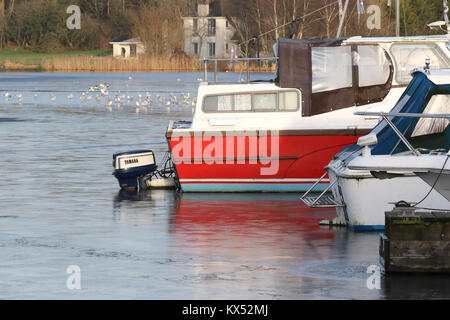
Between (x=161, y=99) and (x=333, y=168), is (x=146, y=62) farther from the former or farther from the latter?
(x=333, y=168)

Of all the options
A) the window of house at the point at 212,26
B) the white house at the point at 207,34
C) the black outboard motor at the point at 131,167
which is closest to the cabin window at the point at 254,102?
the black outboard motor at the point at 131,167

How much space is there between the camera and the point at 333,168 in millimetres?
16922

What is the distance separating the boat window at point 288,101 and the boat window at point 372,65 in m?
1.22

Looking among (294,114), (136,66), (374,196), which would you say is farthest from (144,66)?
(374,196)

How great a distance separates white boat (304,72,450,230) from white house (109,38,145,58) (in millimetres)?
136050

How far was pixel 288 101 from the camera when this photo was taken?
69.9 feet

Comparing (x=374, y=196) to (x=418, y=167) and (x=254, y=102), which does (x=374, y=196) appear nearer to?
(x=418, y=167)

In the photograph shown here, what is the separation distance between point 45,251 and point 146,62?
9567 centimetres

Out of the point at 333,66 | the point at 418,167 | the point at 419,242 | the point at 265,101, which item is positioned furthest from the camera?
the point at 333,66

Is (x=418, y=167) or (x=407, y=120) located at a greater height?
(x=407, y=120)

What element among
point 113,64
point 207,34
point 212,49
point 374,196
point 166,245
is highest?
point 207,34

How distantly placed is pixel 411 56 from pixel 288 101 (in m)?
2.29

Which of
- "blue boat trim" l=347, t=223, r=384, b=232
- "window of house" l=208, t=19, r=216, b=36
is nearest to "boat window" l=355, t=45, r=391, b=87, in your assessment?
"blue boat trim" l=347, t=223, r=384, b=232

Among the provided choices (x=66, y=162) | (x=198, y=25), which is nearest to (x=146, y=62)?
(x=198, y=25)
